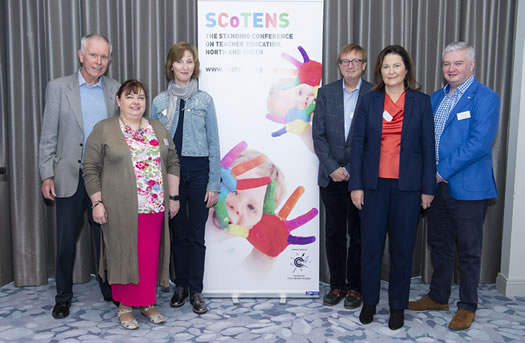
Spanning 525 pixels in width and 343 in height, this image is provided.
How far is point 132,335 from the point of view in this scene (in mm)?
2424

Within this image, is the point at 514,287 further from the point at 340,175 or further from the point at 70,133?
the point at 70,133

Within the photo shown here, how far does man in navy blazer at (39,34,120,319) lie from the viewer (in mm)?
2580

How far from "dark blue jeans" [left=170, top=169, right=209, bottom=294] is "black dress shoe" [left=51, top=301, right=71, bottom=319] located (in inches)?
26.8

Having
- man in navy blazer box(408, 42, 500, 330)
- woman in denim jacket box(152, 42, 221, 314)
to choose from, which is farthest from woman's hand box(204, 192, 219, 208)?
man in navy blazer box(408, 42, 500, 330)

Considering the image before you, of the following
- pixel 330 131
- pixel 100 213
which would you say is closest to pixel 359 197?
pixel 330 131

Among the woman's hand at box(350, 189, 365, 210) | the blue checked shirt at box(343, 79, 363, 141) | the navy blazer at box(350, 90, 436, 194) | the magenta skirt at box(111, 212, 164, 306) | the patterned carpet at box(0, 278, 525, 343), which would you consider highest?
the blue checked shirt at box(343, 79, 363, 141)

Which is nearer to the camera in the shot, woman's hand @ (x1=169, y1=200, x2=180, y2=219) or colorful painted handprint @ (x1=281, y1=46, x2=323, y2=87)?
woman's hand @ (x1=169, y1=200, x2=180, y2=219)

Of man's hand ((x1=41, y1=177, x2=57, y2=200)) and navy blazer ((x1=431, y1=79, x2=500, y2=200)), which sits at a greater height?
navy blazer ((x1=431, y1=79, x2=500, y2=200))

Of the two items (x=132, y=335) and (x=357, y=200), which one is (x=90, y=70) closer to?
(x=132, y=335)

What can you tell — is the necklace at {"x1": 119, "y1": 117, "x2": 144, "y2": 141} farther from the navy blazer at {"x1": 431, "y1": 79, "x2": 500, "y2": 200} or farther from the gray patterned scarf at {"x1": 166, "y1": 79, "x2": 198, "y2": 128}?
the navy blazer at {"x1": 431, "y1": 79, "x2": 500, "y2": 200}

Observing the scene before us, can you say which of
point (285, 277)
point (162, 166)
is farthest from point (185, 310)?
point (162, 166)

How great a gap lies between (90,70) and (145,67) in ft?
1.97

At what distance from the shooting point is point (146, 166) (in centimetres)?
241

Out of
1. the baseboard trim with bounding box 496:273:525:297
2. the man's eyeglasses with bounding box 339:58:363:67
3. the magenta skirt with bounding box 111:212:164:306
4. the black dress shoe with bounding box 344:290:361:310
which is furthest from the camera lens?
the baseboard trim with bounding box 496:273:525:297
